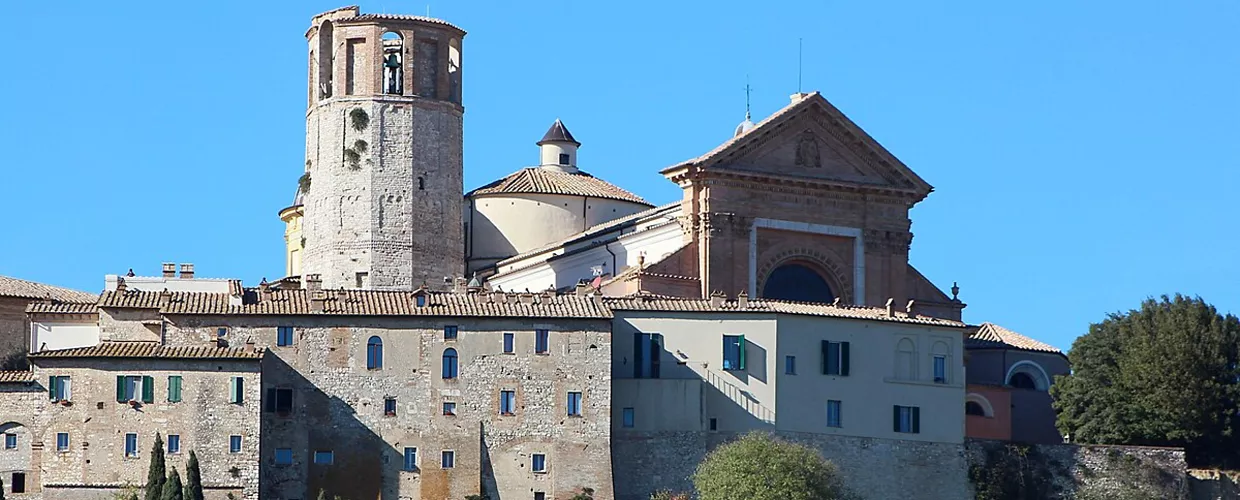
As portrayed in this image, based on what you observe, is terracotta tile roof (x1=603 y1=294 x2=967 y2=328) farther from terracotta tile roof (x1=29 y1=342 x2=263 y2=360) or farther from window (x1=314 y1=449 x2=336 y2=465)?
terracotta tile roof (x1=29 y1=342 x2=263 y2=360)

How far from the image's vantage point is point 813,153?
9288 cm

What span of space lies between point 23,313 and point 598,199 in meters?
22.3

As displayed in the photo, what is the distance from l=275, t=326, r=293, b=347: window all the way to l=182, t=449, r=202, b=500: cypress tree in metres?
4.49

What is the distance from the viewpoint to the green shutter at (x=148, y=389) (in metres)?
75.2

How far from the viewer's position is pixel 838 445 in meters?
80.6

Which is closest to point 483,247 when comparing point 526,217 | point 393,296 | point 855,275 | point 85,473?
point 526,217

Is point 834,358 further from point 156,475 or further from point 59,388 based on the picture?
point 59,388

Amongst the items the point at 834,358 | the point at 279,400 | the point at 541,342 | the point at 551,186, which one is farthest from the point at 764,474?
the point at 551,186

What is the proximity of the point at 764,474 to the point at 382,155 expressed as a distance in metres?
20.0

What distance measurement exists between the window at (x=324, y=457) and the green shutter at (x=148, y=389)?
14.4ft

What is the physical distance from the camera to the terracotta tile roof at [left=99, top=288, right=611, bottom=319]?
77688 millimetres

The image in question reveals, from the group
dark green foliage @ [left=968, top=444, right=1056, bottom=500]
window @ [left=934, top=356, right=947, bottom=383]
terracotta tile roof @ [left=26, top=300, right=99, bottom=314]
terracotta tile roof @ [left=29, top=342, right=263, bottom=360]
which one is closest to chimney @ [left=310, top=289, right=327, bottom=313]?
terracotta tile roof @ [left=29, top=342, right=263, bottom=360]

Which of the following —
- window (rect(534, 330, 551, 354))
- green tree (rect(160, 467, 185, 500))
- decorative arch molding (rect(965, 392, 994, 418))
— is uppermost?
window (rect(534, 330, 551, 354))

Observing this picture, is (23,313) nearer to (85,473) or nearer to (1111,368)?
(85,473)
